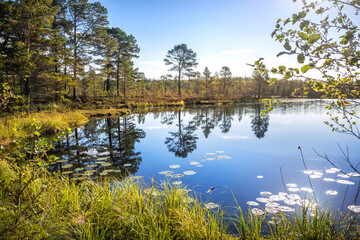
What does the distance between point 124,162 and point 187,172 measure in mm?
2334

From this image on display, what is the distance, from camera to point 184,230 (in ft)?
8.07

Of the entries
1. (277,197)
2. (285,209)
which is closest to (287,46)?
(285,209)

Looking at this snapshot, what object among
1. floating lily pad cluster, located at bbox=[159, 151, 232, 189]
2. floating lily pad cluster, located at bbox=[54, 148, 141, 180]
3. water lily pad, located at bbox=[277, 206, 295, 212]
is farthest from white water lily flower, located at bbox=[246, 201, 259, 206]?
floating lily pad cluster, located at bbox=[54, 148, 141, 180]

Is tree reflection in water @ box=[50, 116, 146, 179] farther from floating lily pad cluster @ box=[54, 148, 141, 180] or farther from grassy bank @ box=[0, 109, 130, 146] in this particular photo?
grassy bank @ box=[0, 109, 130, 146]

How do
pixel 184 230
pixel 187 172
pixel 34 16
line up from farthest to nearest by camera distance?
pixel 34 16
pixel 187 172
pixel 184 230

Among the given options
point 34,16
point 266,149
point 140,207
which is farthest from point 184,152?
point 34,16

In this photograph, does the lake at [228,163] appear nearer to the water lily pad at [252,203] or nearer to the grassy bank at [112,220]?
the water lily pad at [252,203]

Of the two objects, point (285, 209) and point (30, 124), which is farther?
point (30, 124)

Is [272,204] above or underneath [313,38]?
underneath

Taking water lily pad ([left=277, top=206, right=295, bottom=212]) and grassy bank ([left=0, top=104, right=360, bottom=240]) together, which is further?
water lily pad ([left=277, top=206, right=295, bottom=212])

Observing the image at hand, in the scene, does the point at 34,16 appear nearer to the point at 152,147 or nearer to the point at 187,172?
the point at 152,147

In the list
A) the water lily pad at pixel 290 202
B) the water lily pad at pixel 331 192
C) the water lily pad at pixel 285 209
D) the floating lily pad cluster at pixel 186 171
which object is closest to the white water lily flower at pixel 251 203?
the water lily pad at pixel 285 209

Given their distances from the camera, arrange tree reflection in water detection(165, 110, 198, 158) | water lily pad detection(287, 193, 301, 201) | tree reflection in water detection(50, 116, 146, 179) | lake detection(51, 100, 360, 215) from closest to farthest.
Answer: water lily pad detection(287, 193, 301, 201)
lake detection(51, 100, 360, 215)
tree reflection in water detection(50, 116, 146, 179)
tree reflection in water detection(165, 110, 198, 158)

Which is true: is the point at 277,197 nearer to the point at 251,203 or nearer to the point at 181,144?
the point at 251,203
